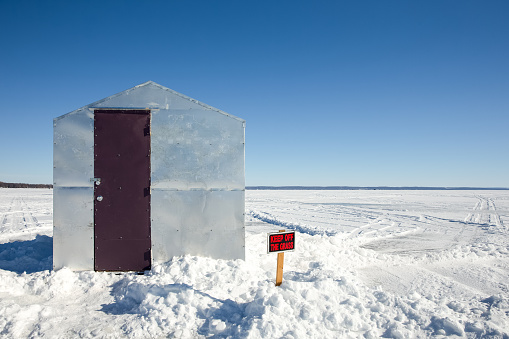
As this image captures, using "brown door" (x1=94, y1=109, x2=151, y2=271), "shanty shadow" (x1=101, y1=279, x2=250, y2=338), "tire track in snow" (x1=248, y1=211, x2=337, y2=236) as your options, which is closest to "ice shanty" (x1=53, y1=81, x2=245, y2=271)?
"brown door" (x1=94, y1=109, x2=151, y2=271)

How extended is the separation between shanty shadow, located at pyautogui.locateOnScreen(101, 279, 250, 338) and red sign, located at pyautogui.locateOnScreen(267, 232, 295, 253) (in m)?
0.99

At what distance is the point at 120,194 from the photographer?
257 inches

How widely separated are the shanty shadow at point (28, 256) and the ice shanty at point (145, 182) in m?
1.11

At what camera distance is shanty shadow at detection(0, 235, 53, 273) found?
684cm

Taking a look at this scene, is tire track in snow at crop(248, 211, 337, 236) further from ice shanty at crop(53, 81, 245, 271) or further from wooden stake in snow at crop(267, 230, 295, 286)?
wooden stake in snow at crop(267, 230, 295, 286)

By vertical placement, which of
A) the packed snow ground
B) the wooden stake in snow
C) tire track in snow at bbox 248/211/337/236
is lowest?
tire track in snow at bbox 248/211/337/236

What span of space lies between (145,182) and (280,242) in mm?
3268

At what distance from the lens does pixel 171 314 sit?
4.54m

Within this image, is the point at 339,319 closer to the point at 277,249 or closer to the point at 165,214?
the point at 277,249

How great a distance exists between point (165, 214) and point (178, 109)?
230cm

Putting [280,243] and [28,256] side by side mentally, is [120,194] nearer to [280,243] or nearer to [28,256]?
[28,256]

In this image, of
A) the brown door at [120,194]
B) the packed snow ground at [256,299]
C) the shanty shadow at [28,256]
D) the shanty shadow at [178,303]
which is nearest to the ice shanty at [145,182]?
the brown door at [120,194]

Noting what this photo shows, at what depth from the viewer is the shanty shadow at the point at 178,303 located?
429cm

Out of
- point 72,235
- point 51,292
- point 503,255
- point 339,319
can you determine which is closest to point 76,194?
point 72,235
